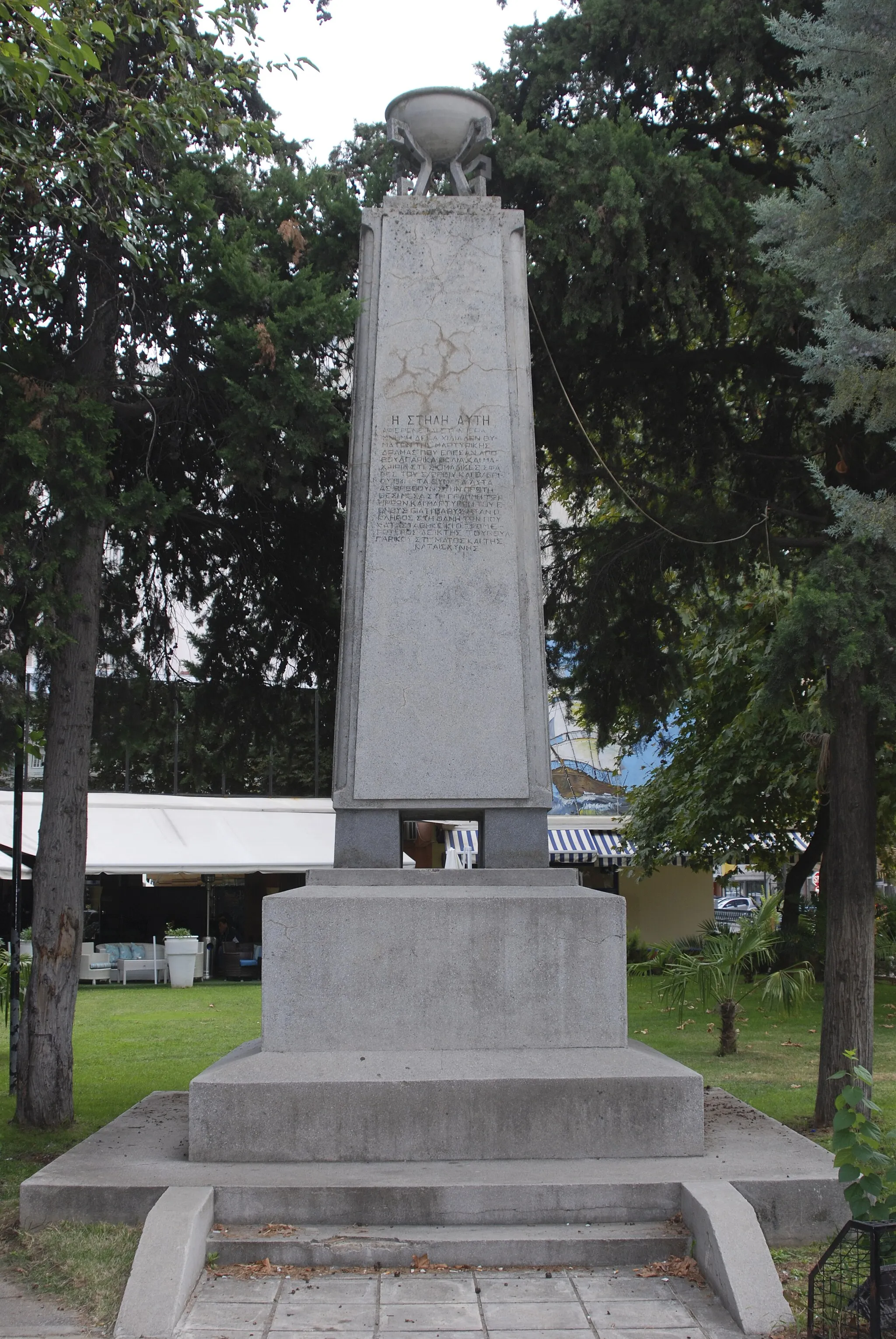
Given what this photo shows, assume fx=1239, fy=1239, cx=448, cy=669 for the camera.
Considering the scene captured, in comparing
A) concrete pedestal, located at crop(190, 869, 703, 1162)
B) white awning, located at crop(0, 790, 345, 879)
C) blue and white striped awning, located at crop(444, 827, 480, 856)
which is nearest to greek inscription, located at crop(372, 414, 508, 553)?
concrete pedestal, located at crop(190, 869, 703, 1162)

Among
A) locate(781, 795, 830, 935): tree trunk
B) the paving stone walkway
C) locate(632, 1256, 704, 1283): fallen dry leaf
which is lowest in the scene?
the paving stone walkway

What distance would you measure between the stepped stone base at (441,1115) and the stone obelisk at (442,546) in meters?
1.35

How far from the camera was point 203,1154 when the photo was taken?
5598mm

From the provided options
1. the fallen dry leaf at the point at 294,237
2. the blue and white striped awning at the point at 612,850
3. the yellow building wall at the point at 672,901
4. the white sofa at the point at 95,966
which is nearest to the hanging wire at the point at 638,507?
the fallen dry leaf at the point at 294,237

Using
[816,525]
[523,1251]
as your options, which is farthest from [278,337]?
[523,1251]

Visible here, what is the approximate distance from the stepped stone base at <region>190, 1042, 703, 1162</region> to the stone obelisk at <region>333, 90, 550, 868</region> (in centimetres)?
135

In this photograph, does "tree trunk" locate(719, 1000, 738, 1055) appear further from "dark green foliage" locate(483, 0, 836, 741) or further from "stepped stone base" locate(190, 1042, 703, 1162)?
"stepped stone base" locate(190, 1042, 703, 1162)

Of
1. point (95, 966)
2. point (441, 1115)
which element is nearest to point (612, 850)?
point (95, 966)

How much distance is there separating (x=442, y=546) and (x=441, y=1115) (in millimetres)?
3016

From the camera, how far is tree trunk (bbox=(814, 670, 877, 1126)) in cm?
859

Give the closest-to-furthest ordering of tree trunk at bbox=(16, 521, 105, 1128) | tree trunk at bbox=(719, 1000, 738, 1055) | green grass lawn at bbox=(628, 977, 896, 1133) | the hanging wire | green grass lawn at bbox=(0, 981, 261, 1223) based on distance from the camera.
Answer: green grass lawn at bbox=(0, 981, 261, 1223), tree trunk at bbox=(16, 521, 105, 1128), the hanging wire, green grass lawn at bbox=(628, 977, 896, 1133), tree trunk at bbox=(719, 1000, 738, 1055)

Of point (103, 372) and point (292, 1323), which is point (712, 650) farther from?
point (292, 1323)

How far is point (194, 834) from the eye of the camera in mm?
23469

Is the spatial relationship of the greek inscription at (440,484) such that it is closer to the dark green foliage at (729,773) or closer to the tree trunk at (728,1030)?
the tree trunk at (728,1030)
